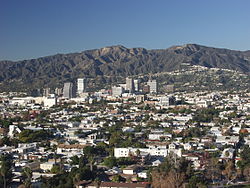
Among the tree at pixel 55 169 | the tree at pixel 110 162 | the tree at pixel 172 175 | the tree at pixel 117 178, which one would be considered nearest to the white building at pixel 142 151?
the tree at pixel 110 162

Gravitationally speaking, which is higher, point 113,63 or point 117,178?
point 113,63

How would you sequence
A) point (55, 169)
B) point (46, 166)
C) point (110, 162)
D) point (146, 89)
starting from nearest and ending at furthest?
point (55, 169) → point (110, 162) → point (46, 166) → point (146, 89)

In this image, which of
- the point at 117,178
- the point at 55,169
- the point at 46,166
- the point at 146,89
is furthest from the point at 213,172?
the point at 146,89

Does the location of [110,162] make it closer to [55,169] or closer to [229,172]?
[55,169]

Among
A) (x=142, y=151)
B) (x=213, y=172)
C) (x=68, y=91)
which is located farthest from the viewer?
(x=68, y=91)

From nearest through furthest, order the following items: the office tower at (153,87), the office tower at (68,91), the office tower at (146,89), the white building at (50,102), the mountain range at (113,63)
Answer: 1. the white building at (50,102)
2. the office tower at (68,91)
3. the office tower at (153,87)
4. the office tower at (146,89)
5. the mountain range at (113,63)

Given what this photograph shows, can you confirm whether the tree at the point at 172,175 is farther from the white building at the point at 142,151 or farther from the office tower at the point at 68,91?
the office tower at the point at 68,91

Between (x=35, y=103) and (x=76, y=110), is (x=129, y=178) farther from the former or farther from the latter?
(x=35, y=103)

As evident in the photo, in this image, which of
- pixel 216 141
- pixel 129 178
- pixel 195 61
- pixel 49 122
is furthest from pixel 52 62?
pixel 129 178
